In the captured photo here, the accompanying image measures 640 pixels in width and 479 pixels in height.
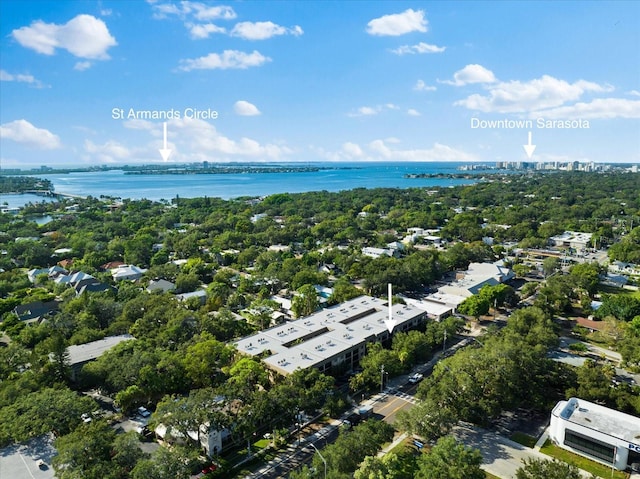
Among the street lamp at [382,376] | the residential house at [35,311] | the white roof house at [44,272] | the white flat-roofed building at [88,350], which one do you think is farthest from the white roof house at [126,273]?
the street lamp at [382,376]

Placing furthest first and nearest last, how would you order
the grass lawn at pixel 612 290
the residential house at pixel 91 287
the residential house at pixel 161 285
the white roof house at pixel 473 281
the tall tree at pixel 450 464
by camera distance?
1. the grass lawn at pixel 612 290
2. the residential house at pixel 161 285
3. the residential house at pixel 91 287
4. the white roof house at pixel 473 281
5. the tall tree at pixel 450 464

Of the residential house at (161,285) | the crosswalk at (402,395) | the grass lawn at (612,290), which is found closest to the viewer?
the crosswalk at (402,395)

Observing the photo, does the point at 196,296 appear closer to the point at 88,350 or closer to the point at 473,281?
the point at 88,350

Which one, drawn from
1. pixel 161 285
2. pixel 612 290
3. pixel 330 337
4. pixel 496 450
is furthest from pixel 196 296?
pixel 612 290

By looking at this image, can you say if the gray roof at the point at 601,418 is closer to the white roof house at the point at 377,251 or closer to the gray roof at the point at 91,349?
the gray roof at the point at 91,349

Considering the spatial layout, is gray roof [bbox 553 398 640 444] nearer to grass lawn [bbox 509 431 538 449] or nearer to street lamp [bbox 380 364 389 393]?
grass lawn [bbox 509 431 538 449]
